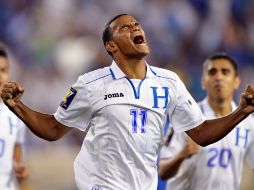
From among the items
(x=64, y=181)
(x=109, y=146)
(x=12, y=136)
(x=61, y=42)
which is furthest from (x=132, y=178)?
(x=61, y=42)

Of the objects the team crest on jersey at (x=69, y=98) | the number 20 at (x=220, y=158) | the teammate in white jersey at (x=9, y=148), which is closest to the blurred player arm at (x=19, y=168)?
the teammate in white jersey at (x=9, y=148)

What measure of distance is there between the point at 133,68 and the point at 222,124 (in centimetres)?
71

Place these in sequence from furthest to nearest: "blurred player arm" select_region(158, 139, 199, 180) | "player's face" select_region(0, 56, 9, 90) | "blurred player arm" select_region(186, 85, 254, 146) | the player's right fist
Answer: "player's face" select_region(0, 56, 9, 90), "blurred player arm" select_region(158, 139, 199, 180), "blurred player arm" select_region(186, 85, 254, 146), the player's right fist

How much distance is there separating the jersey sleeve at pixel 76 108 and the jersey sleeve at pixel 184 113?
1.96 ft

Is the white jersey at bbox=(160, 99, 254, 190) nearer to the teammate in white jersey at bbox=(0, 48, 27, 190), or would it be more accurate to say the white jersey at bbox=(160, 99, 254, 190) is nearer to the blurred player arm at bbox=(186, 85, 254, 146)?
the teammate in white jersey at bbox=(0, 48, 27, 190)

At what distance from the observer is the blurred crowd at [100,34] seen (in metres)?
13.7

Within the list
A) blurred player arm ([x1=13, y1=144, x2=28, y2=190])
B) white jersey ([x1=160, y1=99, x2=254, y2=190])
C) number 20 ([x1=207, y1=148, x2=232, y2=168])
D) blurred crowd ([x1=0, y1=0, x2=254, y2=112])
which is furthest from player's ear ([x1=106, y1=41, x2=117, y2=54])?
blurred crowd ([x1=0, y1=0, x2=254, y2=112])

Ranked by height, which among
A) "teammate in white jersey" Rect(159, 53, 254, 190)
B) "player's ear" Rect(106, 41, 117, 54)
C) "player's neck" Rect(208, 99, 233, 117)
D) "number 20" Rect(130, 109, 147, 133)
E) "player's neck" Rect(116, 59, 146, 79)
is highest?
"player's ear" Rect(106, 41, 117, 54)

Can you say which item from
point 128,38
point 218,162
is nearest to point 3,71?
point 218,162

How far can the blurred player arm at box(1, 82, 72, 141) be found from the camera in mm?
5574

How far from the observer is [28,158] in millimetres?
12203

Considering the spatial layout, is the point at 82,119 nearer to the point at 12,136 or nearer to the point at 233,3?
the point at 12,136

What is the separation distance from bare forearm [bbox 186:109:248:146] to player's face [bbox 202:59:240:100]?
1803 mm

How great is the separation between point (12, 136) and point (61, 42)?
6599 mm
